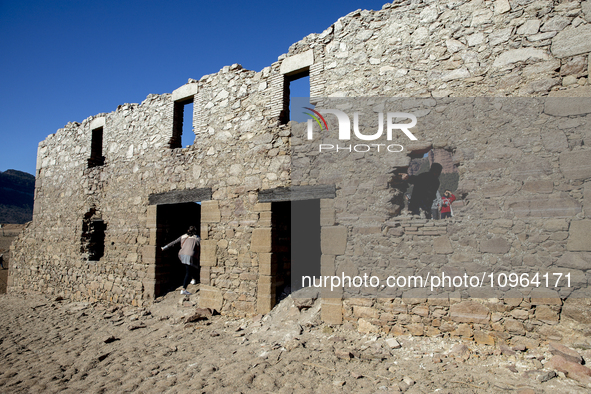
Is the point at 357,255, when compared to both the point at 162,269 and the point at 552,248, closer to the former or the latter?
the point at 552,248

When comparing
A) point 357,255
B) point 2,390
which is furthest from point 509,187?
point 2,390

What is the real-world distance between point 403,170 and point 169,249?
5308 millimetres

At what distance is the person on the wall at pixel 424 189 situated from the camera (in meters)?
4.64

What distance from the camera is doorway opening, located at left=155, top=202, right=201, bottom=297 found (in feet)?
24.2

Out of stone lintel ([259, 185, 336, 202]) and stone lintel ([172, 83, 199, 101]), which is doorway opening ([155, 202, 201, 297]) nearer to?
stone lintel ([172, 83, 199, 101])

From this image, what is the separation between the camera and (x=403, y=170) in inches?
191

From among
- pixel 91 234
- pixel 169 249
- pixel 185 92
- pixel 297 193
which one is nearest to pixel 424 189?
pixel 297 193

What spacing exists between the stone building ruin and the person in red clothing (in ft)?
0.48

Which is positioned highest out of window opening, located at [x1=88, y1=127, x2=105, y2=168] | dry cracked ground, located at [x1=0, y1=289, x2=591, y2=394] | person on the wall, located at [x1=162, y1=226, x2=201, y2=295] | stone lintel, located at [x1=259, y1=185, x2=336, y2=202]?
window opening, located at [x1=88, y1=127, x2=105, y2=168]

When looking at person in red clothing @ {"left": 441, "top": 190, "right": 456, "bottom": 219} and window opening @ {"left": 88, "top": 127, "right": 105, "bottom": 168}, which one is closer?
person in red clothing @ {"left": 441, "top": 190, "right": 456, "bottom": 219}

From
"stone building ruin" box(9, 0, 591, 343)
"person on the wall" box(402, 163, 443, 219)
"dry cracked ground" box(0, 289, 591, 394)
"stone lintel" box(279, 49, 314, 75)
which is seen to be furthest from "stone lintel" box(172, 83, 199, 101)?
"person on the wall" box(402, 163, 443, 219)

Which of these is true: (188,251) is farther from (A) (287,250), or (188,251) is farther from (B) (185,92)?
(B) (185,92)

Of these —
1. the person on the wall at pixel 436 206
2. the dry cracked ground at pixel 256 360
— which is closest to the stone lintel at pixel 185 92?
the dry cracked ground at pixel 256 360

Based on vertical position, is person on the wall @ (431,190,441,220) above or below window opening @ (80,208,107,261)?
above
